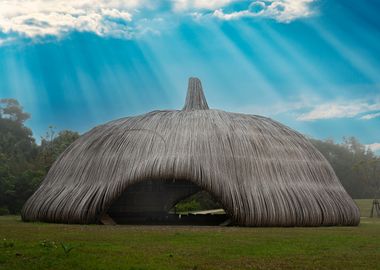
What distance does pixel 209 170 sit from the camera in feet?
77.8

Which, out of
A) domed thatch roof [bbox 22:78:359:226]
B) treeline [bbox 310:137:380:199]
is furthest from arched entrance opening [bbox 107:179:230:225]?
treeline [bbox 310:137:380:199]

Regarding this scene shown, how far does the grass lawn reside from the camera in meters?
11.4

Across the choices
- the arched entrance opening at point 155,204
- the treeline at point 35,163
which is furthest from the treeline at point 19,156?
the arched entrance opening at point 155,204

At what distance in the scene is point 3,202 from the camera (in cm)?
4244

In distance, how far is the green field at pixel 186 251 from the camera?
11.4 metres

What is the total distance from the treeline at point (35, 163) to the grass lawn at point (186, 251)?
85.9 ft

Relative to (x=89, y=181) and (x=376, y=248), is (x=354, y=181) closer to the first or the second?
(x=89, y=181)

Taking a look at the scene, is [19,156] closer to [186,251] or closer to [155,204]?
[155,204]

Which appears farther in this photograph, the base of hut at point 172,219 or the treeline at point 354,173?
the treeline at point 354,173

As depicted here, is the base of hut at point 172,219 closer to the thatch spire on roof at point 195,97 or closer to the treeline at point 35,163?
the thatch spire on roof at point 195,97

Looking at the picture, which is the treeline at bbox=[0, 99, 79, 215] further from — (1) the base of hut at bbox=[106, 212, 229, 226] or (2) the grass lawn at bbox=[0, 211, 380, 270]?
(2) the grass lawn at bbox=[0, 211, 380, 270]

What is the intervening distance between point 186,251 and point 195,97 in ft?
64.9

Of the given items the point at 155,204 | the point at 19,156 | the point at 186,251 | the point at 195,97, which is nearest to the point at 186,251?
the point at 186,251

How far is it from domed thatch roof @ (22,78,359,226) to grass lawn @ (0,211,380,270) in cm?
564
